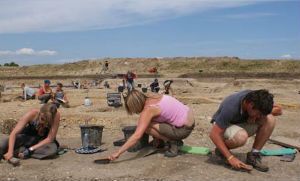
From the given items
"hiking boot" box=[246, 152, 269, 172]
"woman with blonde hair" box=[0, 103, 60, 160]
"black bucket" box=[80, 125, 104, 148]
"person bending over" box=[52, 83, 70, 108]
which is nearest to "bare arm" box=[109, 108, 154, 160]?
"woman with blonde hair" box=[0, 103, 60, 160]

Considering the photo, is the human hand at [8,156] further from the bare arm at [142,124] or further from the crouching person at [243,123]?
the crouching person at [243,123]

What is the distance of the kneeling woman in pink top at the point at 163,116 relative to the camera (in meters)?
3.88

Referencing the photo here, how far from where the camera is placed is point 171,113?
4.08 metres

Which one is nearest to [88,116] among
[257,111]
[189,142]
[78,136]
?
[78,136]

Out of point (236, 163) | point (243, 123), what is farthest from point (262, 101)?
point (236, 163)

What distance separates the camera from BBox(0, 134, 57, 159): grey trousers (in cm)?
431

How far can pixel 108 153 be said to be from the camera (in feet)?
15.5

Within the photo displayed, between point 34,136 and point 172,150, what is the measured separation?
6.30 ft

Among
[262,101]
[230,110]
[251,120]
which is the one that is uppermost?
[262,101]

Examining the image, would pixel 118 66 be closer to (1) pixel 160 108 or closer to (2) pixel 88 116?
(2) pixel 88 116

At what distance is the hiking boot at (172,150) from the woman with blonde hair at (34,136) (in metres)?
1.53

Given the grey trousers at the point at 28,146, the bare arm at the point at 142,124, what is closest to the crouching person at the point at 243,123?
the bare arm at the point at 142,124

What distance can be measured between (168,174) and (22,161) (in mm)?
1953

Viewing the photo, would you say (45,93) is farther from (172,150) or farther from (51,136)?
(172,150)
